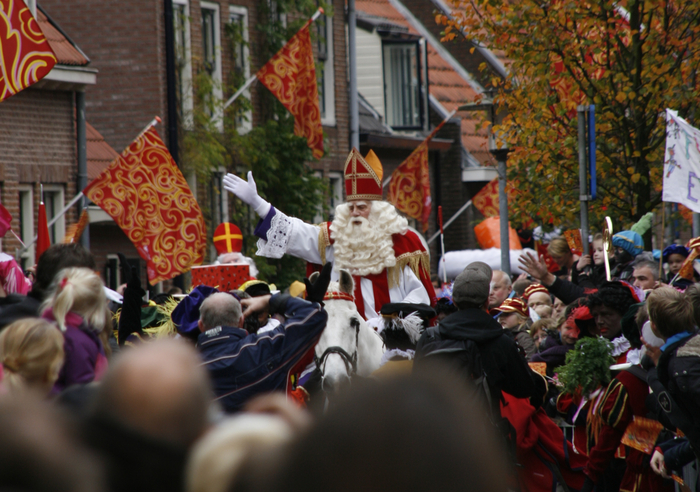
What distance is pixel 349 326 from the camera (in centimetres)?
598

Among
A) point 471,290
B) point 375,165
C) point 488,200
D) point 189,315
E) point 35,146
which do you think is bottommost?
point 189,315

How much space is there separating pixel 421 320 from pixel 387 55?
20482mm

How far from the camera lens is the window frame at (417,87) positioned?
83.4 ft

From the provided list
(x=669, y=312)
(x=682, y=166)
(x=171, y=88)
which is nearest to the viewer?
(x=669, y=312)

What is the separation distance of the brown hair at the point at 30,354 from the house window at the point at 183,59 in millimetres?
13281

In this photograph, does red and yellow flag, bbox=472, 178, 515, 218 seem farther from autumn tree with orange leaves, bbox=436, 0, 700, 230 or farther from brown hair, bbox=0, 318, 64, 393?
brown hair, bbox=0, 318, 64, 393

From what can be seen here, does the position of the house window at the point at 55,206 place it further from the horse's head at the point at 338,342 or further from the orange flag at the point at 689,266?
the orange flag at the point at 689,266

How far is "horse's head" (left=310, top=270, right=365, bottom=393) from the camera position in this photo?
568 centimetres

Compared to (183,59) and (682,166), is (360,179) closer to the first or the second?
(682,166)

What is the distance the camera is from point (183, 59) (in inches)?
670

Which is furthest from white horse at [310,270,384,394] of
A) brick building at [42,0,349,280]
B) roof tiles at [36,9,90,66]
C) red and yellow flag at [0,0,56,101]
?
brick building at [42,0,349,280]

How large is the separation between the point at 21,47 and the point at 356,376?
5.78 m

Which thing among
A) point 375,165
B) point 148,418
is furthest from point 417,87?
point 148,418

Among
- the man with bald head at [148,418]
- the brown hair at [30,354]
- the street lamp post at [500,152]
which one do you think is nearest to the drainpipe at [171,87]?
the street lamp post at [500,152]
